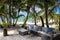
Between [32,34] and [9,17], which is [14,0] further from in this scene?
[32,34]

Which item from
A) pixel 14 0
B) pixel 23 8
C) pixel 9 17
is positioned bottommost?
pixel 9 17

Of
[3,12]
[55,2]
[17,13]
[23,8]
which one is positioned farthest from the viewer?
[17,13]

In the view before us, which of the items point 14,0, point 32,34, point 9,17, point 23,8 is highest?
point 14,0

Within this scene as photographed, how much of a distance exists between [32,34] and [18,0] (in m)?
4.75

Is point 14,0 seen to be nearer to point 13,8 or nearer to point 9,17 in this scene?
point 13,8

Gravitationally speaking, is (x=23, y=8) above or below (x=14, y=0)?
below

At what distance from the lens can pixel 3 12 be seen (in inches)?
527

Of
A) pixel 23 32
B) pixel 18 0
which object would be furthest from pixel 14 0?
pixel 23 32

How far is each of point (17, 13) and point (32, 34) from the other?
4.80m

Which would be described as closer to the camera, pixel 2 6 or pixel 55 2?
pixel 55 2

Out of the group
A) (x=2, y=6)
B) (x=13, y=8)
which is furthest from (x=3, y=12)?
(x=13, y=8)

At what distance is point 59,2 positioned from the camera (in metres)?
11.1

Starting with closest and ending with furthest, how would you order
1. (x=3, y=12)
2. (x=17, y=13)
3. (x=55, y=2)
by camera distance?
(x=55, y=2) < (x=3, y=12) < (x=17, y=13)

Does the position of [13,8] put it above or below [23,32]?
above
